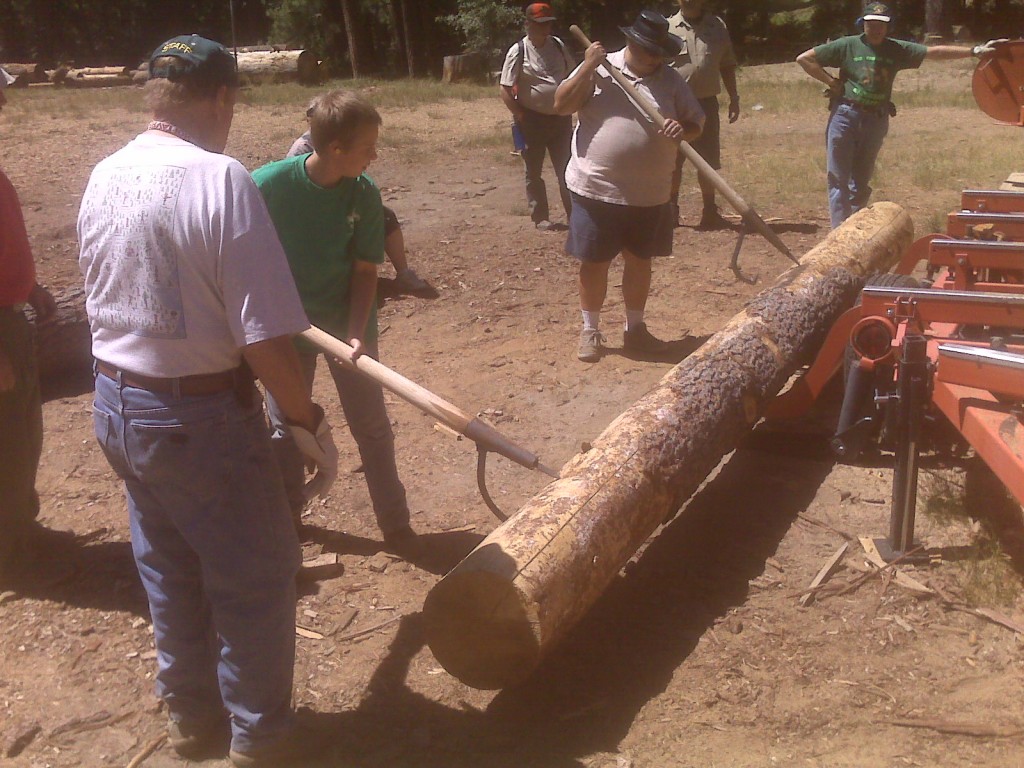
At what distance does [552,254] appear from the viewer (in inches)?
352

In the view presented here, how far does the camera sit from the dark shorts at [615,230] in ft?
20.5

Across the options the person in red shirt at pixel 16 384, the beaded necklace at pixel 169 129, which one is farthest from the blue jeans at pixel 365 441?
the beaded necklace at pixel 169 129

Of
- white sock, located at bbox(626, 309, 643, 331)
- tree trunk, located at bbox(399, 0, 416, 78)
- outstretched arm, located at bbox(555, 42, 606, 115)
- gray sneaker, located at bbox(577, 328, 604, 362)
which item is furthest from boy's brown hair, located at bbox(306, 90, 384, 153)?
tree trunk, located at bbox(399, 0, 416, 78)

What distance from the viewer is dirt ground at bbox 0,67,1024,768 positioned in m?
3.29

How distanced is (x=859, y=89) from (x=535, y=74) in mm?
2727

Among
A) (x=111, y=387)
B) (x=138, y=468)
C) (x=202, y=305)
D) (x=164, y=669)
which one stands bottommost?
(x=164, y=669)

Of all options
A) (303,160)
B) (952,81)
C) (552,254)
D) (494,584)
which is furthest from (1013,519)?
(952,81)

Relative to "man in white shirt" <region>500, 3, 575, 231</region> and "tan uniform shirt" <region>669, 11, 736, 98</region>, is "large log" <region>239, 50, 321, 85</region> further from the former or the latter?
"tan uniform shirt" <region>669, 11, 736, 98</region>

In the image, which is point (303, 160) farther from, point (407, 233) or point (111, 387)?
point (407, 233)

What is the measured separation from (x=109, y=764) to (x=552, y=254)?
20.8 ft

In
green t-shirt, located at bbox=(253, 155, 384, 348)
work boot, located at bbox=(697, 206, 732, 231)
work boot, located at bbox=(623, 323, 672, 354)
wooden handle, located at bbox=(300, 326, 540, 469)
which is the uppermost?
green t-shirt, located at bbox=(253, 155, 384, 348)

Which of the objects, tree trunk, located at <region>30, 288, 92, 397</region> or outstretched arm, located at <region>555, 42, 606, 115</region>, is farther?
tree trunk, located at <region>30, 288, 92, 397</region>

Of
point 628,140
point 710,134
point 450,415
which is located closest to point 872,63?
point 710,134

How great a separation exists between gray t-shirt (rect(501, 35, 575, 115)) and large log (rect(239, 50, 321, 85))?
17994 millimetres
